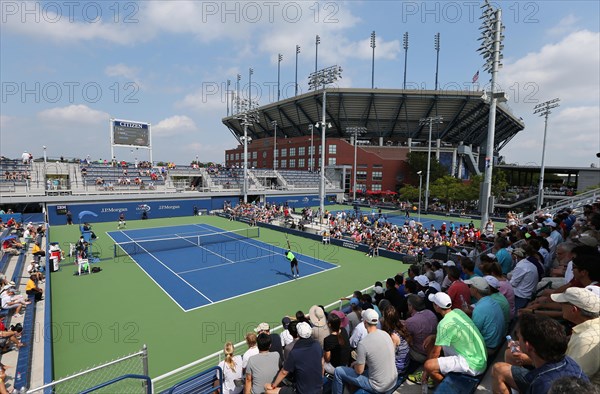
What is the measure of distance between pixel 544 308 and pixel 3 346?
496 inches

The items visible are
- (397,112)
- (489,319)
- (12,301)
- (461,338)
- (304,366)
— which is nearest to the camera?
(461,338)

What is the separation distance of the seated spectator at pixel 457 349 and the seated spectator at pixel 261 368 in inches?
89.6

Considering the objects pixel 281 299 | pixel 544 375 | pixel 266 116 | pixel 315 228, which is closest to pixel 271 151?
pixel 266 116

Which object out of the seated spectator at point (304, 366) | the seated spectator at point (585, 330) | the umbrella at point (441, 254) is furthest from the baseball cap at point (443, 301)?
the umbrella at point (441, 254)

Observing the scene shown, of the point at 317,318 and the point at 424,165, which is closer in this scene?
the point at 317,318

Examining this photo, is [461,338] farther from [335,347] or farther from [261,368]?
[261,368]

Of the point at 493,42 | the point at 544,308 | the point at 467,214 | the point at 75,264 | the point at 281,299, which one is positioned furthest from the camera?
the point at 467,214

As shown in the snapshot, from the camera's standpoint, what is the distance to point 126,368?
8.03m

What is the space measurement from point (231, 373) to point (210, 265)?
14.0m

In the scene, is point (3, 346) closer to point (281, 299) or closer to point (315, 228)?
point (281, 299)

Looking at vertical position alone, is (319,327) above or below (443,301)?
below

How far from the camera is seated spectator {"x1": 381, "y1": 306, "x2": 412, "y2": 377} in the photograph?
Result: 16.2 feet

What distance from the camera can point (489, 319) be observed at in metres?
4.68

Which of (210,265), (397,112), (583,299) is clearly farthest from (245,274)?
(397,112)
